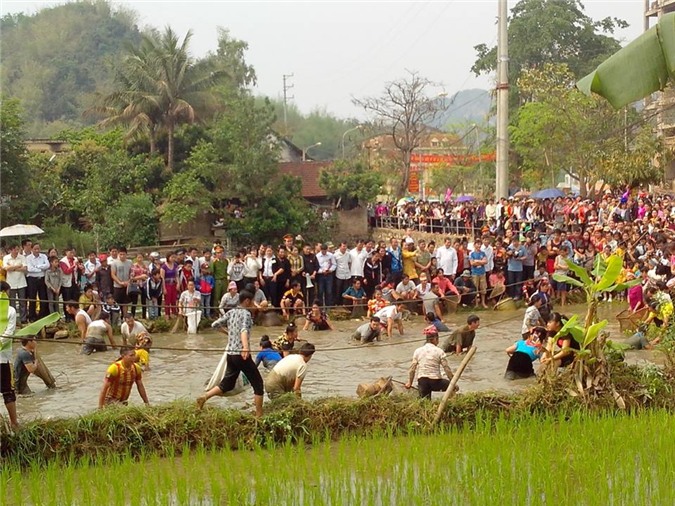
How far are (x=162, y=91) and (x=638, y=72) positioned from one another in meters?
26.2

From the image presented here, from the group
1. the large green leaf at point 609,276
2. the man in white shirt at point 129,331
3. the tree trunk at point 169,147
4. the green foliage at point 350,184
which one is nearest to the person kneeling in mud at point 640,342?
the large green leaf at point 609,276

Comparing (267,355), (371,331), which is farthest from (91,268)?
(267,355)

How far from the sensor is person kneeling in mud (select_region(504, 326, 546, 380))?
1138 cm

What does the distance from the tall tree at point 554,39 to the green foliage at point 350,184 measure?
17402 mm

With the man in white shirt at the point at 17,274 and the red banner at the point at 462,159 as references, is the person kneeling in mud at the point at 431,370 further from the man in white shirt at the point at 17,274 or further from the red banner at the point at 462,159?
the red banner at the point at 462,159

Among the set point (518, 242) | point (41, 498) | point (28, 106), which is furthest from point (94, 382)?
point (28, 106)

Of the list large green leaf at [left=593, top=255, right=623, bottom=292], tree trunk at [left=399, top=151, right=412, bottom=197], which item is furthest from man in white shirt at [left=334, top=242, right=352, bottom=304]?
tree trunk at [left=399, top=151, right=412, bottom=197]

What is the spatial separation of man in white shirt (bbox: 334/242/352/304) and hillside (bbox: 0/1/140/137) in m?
57.4

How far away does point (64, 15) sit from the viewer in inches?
4114

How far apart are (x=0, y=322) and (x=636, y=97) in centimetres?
605

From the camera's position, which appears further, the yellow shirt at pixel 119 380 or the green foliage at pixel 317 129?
the green foliage at pixel 317 129

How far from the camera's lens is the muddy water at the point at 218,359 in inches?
432

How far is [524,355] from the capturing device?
11.4 metres

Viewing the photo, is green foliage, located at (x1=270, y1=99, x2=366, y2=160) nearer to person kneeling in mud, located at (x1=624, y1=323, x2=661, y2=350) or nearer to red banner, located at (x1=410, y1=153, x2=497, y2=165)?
red banner, located at (x1=410, y1=153, x2=497, y2=165)
